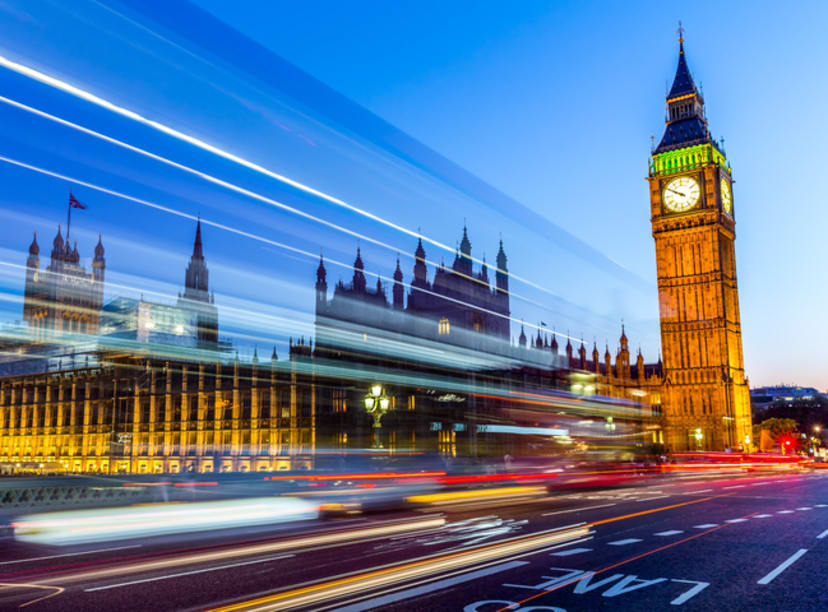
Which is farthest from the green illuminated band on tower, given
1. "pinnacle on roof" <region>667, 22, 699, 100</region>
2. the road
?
the road

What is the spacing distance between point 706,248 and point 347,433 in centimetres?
5202

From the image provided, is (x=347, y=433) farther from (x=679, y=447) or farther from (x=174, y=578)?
(x=174, y=578)

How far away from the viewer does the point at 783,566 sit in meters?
9.58

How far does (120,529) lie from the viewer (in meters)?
13.1

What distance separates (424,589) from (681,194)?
288ft

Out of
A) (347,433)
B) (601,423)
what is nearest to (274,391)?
(347,433)

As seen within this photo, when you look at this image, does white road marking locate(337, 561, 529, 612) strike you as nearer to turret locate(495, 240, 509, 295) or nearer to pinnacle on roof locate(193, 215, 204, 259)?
turret locate(495, 240, 509, 295)

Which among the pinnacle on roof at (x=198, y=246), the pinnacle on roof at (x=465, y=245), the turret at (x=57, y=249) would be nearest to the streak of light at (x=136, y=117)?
the pinnacle on roof at (x=465, y=245)

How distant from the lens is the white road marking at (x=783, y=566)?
28.4 feet

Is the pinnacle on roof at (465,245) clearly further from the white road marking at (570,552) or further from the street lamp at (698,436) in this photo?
the white road marking at (570,552)

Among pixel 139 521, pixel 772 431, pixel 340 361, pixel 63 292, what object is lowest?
pixel 772 431

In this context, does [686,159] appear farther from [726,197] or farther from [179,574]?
[179,574]

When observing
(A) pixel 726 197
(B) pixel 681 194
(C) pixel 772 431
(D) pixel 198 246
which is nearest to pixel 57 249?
(D) pixel 198 246

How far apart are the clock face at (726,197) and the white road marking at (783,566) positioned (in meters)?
84.4
